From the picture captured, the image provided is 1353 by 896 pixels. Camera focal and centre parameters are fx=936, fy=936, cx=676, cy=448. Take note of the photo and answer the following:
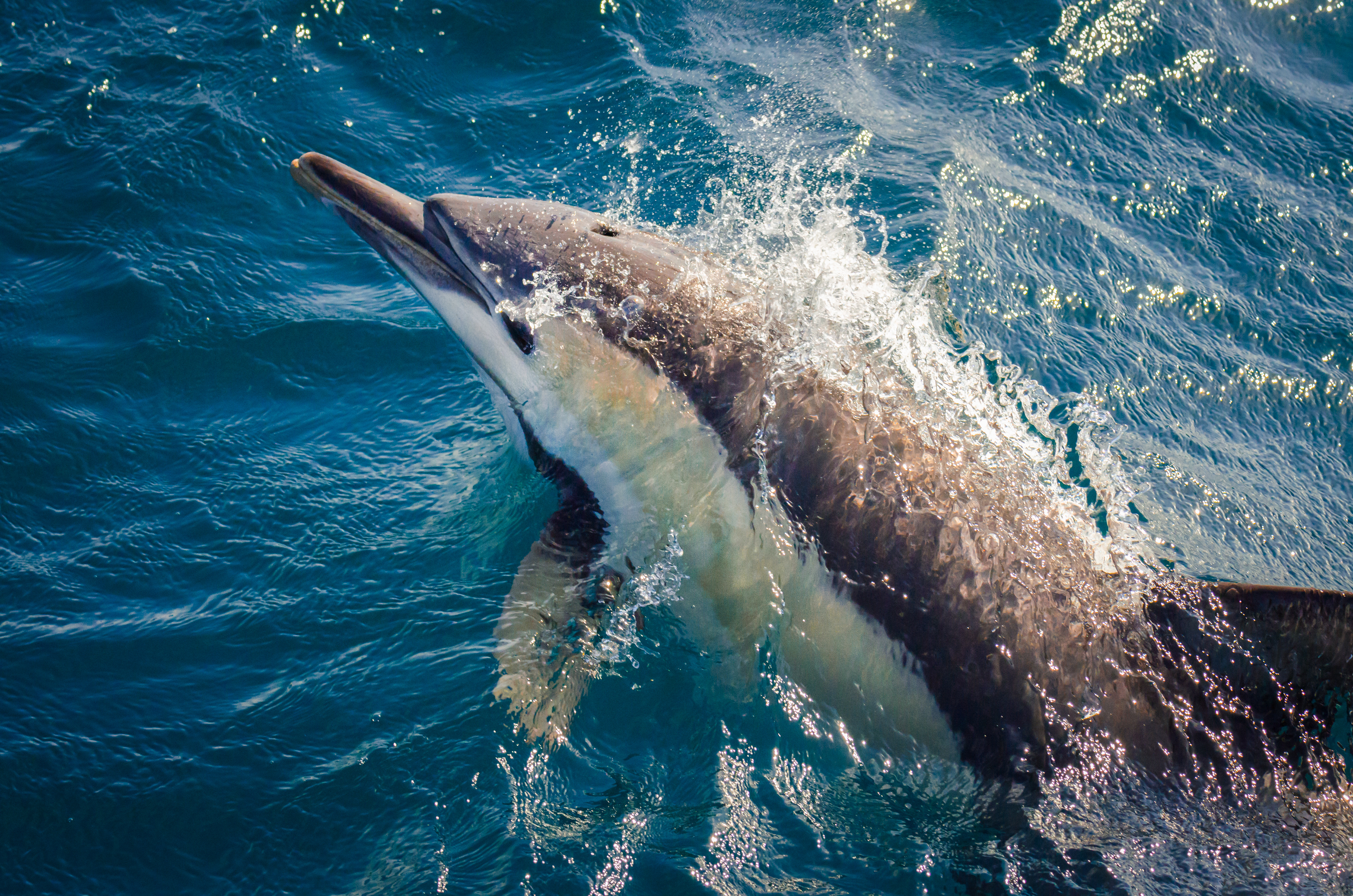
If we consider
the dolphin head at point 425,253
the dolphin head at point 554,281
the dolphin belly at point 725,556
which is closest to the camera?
the dolphin belly at point 725,556

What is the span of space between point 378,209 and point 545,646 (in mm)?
2213

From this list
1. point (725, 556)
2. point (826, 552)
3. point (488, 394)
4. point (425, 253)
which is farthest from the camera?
point (488, 394)

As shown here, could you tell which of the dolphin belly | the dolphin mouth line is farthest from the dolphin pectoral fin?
the dolphin mouth line

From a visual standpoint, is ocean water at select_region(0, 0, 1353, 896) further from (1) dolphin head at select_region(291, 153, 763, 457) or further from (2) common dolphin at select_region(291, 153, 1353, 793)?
(1) dolphin head at select_region(291, 153, 763, 457)

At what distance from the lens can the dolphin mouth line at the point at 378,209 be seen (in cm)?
444

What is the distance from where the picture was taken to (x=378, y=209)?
4473 mm

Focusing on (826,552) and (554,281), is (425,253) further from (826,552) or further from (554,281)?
(826,552)

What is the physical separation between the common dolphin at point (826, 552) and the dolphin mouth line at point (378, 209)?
0.01 m

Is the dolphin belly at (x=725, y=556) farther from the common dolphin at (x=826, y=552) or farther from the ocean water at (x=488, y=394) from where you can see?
the ocean water at (x=488, y=394)

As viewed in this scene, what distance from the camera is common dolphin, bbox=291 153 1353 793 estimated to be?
135 inches

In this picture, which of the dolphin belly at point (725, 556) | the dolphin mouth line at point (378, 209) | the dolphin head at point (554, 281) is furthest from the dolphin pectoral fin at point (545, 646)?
the dolphin mouth line at point (378, 209)

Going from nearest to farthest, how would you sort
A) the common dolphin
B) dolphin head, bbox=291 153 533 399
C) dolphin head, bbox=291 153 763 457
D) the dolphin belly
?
the common dolphin
the dolphin belly
dolphin head, bbox=291 153 763 457
dolphin head, bbox=291 153 533 399

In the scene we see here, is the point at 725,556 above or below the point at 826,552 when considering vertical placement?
below

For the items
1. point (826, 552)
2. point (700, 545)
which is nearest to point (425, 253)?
point (700, 545)
